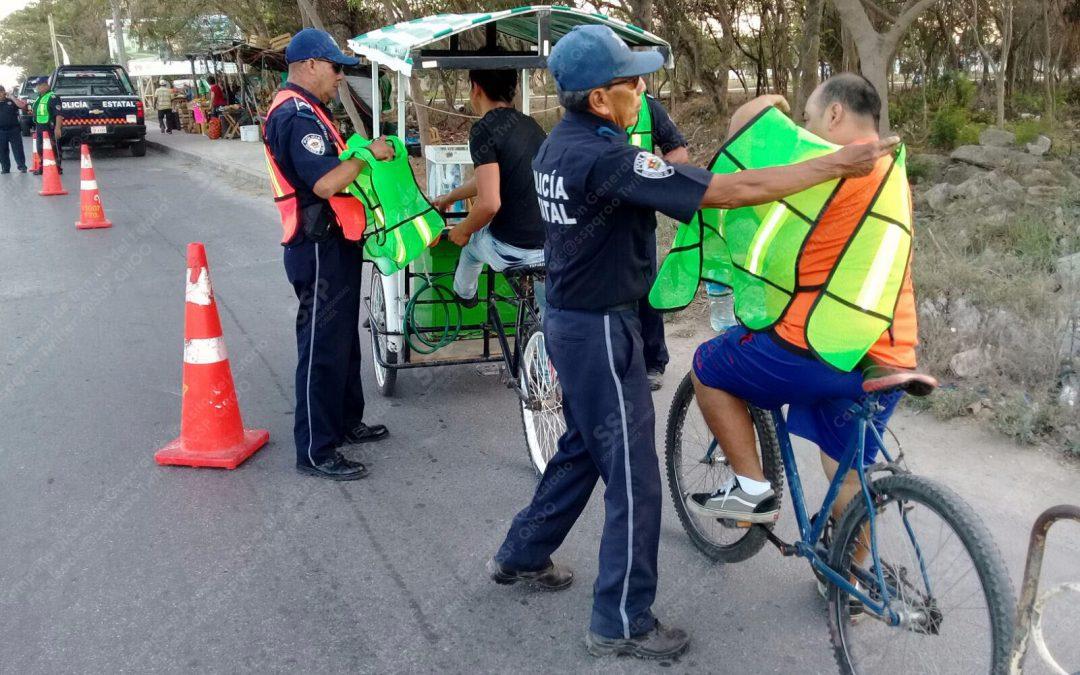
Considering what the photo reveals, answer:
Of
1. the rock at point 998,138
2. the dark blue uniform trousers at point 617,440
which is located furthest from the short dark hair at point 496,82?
the rock at point 998,138

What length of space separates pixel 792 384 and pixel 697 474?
0.96m

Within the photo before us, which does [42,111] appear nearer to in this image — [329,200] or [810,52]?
[810,52]

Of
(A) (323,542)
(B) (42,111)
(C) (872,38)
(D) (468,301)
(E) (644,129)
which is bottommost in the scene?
(A) (323,542)

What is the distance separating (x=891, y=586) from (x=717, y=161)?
1.34m

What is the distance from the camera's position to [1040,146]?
10281 millimetres

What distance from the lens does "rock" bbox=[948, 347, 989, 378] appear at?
509 cm

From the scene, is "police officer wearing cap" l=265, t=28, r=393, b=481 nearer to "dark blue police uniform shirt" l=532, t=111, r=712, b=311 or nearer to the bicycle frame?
"dark blue police uniform shirt" l=532, t=111, r=712, b=311

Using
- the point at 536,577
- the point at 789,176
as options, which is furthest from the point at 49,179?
the point at 789,176

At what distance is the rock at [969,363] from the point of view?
509 cm

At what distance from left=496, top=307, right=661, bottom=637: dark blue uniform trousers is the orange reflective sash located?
5.36 feet

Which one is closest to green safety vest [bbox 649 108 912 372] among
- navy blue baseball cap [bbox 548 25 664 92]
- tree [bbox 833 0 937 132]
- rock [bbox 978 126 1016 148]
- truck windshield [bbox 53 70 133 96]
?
navy blue baseball cap [bbox 548 25 664 92]

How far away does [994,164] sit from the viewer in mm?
9562

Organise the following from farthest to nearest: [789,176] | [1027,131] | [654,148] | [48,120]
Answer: [48,120]
[1027,131]
[654,148]
[789,176]

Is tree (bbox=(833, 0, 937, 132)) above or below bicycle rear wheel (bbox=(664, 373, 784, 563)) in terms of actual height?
above
